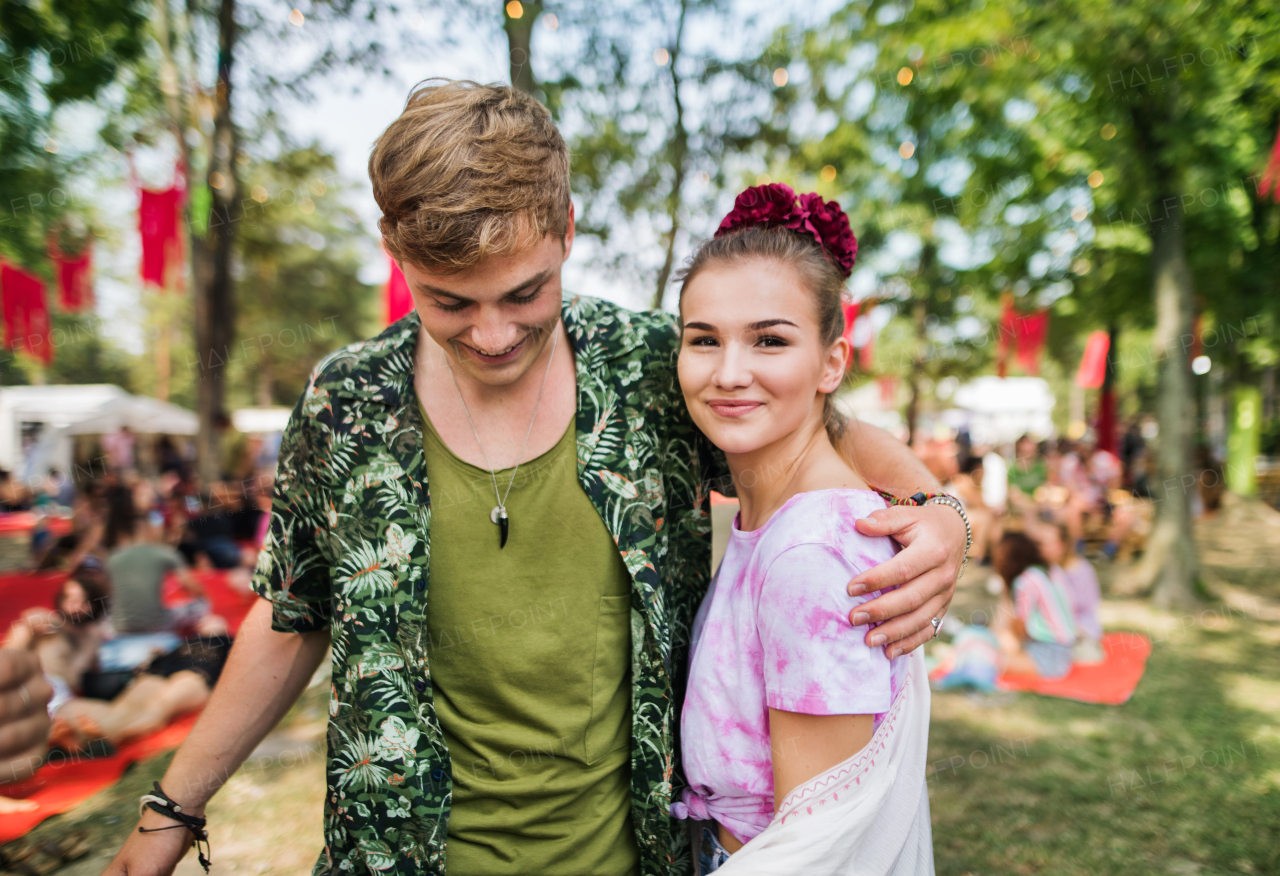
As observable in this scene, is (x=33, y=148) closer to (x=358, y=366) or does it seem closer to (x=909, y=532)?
(x=358, y=366)

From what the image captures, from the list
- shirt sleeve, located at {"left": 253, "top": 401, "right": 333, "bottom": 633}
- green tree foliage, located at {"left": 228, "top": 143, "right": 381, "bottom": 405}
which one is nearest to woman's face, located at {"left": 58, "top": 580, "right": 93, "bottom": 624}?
shirt sleeve, located at {"left": 253, "top": 401, "right": 333, "bottom": 633}

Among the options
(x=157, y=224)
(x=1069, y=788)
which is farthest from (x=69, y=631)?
(x=1069, y=788)

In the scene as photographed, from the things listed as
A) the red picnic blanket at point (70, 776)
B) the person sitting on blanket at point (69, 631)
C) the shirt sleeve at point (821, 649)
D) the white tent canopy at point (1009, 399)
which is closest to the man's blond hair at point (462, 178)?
the shirt sleeve at point (821, 649)

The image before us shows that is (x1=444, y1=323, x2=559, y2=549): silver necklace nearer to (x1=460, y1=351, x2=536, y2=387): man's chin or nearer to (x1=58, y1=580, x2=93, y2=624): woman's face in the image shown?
(x1=460, y1=351, x2=536, y2=387): man's chin

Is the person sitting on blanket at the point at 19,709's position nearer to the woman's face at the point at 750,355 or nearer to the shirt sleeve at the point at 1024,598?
the woman's face at the point at 750,355

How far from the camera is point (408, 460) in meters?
1.42

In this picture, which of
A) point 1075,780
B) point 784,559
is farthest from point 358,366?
Answer: point 1075,780

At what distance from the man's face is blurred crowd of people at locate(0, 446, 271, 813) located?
284 cm

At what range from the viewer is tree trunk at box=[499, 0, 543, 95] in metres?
5.43

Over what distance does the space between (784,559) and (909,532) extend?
238mm

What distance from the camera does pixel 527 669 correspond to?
1.38m

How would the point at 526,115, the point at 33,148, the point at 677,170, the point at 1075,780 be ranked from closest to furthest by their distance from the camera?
the point at 526,115 → the point at 1075,780 → the point at 33,148 → the point at 677,170

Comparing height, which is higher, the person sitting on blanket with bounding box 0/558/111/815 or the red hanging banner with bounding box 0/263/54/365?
the red hanging banner with bounding box 0/263/54/365

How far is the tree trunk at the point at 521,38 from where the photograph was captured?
5.43 meters
